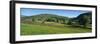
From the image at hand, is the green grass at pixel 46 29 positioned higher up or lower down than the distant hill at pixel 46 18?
lower down

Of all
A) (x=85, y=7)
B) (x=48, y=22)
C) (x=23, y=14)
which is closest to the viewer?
(x=23, y=14)

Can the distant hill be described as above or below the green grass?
above

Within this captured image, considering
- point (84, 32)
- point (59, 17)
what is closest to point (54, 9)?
point (59, 17)

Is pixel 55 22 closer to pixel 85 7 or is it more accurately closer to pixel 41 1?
pixel 41 1

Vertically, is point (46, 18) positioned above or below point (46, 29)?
above

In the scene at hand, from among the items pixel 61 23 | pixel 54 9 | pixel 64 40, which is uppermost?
pixel 54 9

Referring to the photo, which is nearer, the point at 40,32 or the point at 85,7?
the point at 40,32

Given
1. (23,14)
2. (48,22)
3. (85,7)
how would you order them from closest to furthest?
(23,14), (48,22), (85,7)

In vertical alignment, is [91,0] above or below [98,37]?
above
